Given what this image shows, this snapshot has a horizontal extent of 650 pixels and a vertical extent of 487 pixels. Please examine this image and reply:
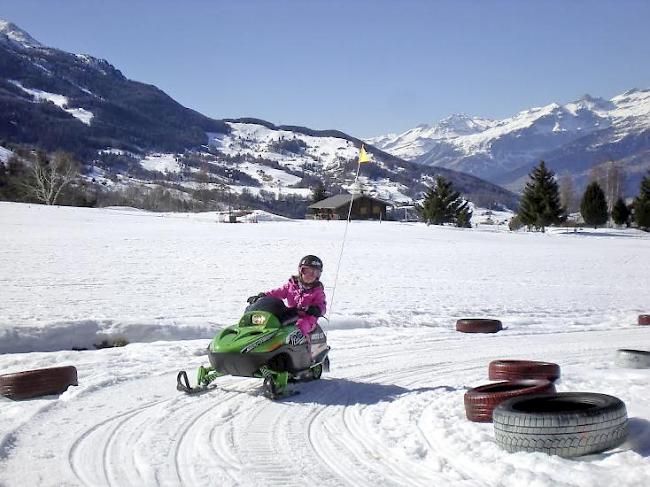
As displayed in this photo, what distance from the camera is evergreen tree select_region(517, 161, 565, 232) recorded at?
3044 inches

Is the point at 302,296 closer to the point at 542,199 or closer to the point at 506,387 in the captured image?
the point at 506,387

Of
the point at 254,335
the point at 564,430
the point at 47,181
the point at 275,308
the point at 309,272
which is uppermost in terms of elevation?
the point at 47,181

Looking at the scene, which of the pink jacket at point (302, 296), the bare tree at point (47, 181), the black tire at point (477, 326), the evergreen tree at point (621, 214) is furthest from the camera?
the evergreen tree at point (621, 214)

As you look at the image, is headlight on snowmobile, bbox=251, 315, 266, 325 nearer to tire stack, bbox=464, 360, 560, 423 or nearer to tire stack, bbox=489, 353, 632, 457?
tire stack, bbox=464, 360, 560, 423

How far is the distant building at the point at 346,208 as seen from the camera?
373ft

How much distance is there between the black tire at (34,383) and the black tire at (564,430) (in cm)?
552

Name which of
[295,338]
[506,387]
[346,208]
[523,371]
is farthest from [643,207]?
[295,338]

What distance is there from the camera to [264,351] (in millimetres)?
8539

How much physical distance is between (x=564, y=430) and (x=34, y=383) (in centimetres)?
624

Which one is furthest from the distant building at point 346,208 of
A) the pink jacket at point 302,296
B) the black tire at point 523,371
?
the black tire at point 523,371

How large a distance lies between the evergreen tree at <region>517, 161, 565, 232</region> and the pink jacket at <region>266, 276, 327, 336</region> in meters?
72.2

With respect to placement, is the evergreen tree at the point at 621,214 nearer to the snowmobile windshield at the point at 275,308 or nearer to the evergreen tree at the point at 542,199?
the evergreen tree at the point at 542,199

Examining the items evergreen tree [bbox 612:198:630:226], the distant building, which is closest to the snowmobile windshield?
evergreen tree [bbox 612:198:630:226]

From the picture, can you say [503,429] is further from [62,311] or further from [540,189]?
[540,189]
